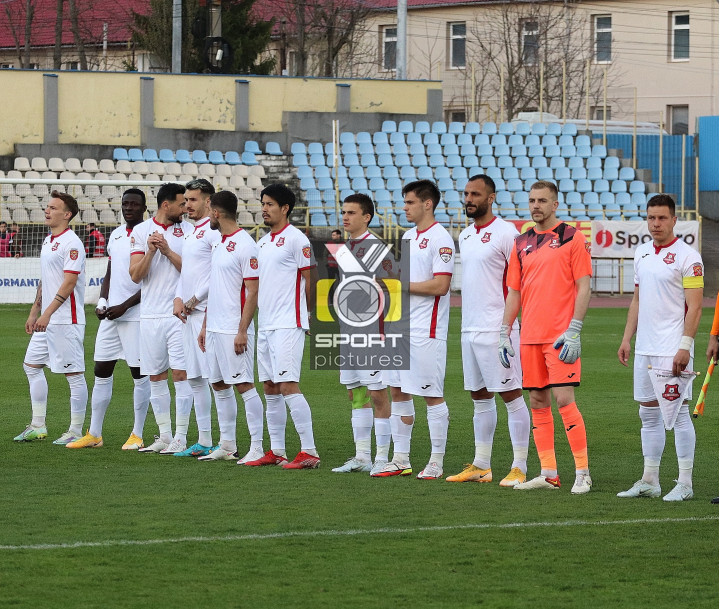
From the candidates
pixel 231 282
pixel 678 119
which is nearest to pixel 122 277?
pixel 231 282

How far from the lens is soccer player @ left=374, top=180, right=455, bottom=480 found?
29.2 feet

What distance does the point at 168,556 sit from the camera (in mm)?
6551

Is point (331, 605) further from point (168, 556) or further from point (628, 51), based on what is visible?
point (628, 51)

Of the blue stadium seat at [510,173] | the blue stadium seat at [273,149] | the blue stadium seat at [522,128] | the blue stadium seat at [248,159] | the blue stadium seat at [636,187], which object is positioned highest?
the blue stadium seat at [522,128]

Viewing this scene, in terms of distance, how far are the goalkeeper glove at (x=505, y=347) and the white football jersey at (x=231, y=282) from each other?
2124mm

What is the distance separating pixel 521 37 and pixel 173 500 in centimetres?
4820

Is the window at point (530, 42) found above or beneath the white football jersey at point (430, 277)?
above

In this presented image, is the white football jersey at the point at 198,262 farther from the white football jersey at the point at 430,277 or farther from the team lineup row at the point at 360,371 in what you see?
the white football jersey at the point at 430,277

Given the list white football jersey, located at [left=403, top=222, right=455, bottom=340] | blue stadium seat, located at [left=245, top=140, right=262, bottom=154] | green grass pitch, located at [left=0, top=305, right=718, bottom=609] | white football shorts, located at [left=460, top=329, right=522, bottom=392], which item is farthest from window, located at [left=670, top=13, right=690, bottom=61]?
white football shorts, located at [left=460, top=329, right=522, bottom=392]

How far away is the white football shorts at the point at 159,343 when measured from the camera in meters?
10.4

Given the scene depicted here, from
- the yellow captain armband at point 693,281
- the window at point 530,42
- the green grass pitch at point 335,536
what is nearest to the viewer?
the green grass pitch at point 335,536

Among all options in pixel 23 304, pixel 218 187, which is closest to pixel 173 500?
pixel 23 304

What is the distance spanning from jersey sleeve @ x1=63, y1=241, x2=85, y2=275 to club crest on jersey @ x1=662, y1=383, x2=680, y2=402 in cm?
A: 501

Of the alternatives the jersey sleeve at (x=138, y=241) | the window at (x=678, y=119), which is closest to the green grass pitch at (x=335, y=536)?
the jersey sleeve at (x=138, y=241)
